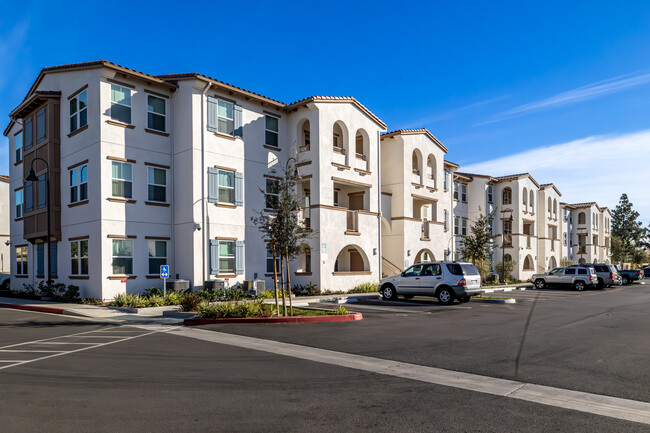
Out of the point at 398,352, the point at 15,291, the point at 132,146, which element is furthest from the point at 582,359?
the point at 15,291

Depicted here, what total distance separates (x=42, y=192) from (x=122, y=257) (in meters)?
7.24

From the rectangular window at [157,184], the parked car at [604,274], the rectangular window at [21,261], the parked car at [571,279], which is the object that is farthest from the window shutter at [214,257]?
the parked car at [604,274]

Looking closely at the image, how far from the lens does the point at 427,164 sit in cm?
3547

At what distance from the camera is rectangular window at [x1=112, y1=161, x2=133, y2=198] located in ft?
69.9

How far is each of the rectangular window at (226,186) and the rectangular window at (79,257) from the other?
6466 mm

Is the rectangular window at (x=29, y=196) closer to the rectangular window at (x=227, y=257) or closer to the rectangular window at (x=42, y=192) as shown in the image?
the rectangular window at (x=42, y=192)

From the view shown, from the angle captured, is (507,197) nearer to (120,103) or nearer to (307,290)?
(307,290)

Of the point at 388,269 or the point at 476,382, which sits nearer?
the point at 476,382

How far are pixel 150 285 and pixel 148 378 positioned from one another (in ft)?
48.7

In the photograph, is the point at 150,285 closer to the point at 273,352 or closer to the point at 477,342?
the point at 273,352

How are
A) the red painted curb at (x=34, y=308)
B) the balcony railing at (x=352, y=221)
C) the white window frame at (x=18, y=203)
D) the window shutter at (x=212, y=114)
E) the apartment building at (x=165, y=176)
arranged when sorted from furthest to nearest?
the white window frame at (x=18, y=203) → the balcony railing at (x=352, y=221) → the window shutter at (x=212, y=114) → the apartment building at (x=165, y=176) → the red painted curb at (x=34, y=308)

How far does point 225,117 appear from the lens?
24250 millimetres

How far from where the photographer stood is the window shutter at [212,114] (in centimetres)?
2330

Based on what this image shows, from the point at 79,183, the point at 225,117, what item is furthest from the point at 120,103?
the point at 225,117
